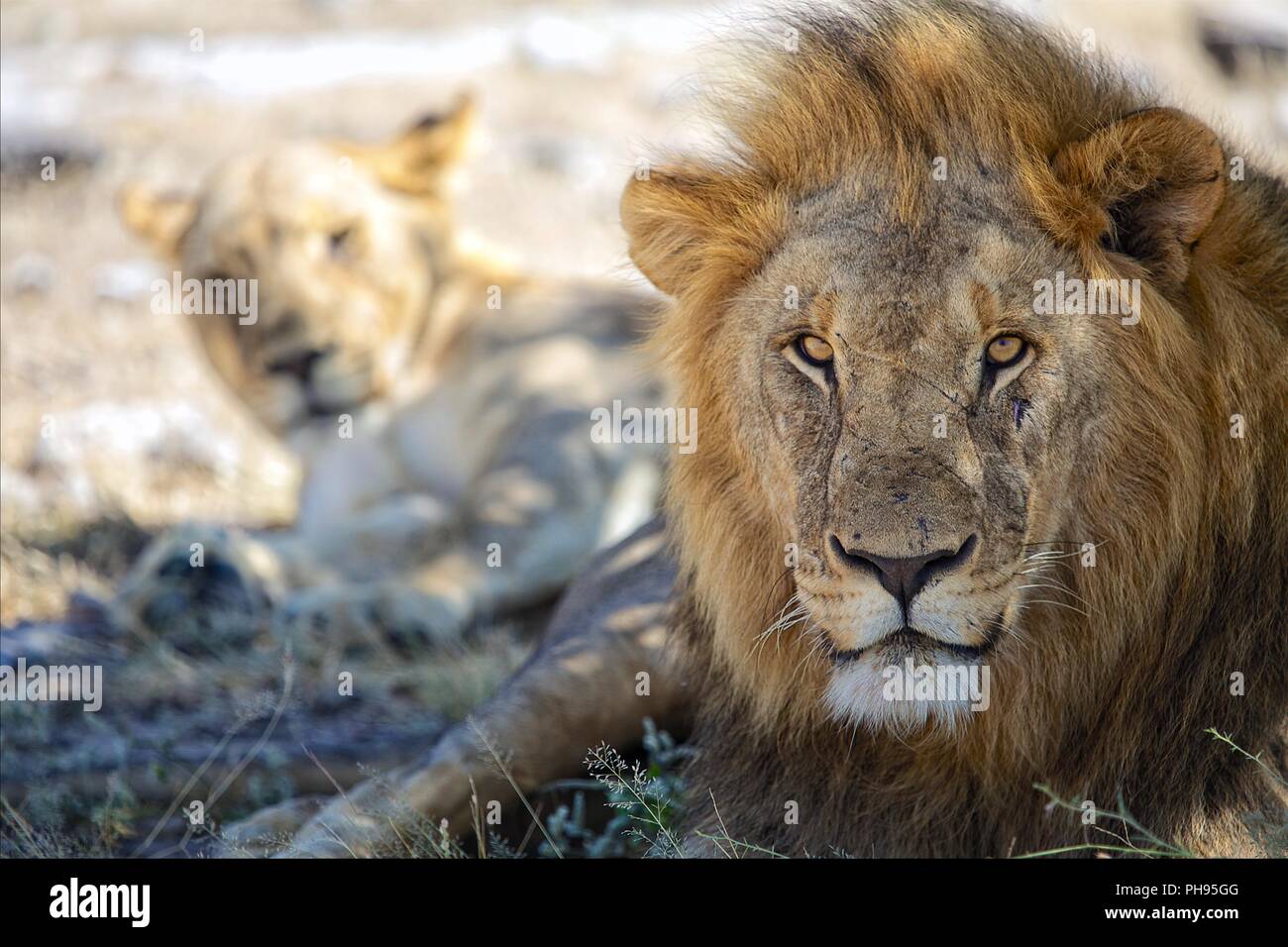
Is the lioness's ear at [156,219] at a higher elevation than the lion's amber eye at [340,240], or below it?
higher

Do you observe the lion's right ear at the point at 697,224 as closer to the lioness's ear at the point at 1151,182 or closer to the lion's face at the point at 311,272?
the lioness's ear at the point at 1151,182

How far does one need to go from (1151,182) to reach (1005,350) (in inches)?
14.2

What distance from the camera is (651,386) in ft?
19.6

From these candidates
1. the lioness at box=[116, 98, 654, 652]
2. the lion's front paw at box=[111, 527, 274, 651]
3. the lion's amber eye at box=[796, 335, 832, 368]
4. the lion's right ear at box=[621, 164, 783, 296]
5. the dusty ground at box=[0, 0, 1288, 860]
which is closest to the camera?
the lion's amber eye at box=[796, 335, 832, 368]

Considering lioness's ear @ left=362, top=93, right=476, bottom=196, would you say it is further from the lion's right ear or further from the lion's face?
the lion's right ear

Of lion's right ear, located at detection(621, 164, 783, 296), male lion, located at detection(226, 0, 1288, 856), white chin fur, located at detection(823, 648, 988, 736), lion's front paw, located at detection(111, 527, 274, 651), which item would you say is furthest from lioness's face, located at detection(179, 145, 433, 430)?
white chin fur, located at detection(823, 648, 988, 736)

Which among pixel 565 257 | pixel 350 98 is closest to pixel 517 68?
pixel 350 98

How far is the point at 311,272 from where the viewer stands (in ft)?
18.8

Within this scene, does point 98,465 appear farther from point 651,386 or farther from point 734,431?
point 734,431

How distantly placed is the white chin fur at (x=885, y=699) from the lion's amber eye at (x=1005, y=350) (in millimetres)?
485

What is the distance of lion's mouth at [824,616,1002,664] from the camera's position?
232cm

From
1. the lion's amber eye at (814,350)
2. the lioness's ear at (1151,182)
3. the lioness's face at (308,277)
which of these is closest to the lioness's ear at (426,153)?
the lioness's face at (308,277)

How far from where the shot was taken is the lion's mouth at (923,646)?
7.62ft
